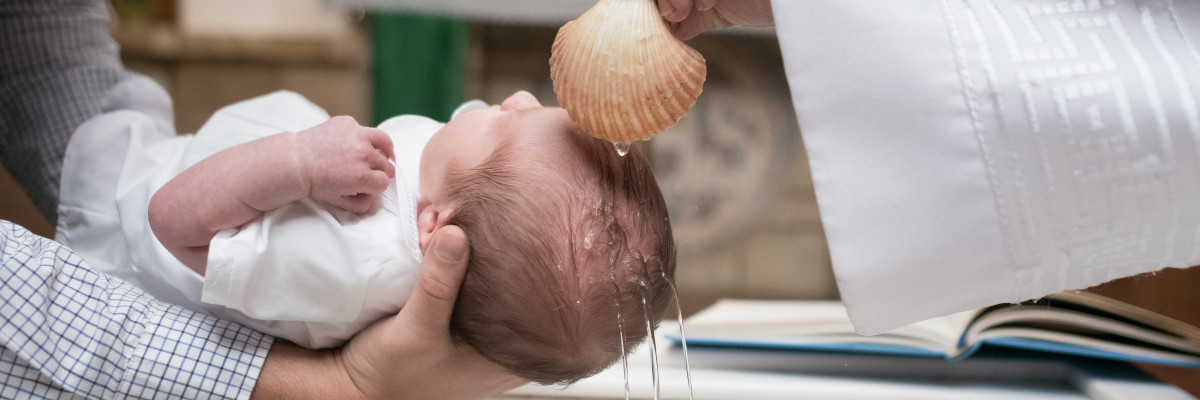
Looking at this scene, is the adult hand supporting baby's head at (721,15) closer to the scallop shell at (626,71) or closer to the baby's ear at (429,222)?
the scallop shell at (626,71)

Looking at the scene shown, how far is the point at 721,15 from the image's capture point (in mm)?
512

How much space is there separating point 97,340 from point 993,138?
1.62ft

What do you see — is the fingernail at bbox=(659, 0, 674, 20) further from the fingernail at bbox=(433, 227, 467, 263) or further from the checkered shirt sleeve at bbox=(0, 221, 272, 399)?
the checkered shirt sleeve at bbox=(0, 221, 272, 399)

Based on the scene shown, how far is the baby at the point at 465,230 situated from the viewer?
19.7 inches

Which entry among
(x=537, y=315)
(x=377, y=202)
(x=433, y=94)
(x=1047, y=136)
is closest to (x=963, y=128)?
(x=1047, y=136)

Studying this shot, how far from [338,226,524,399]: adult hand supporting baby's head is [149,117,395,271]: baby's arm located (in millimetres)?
63

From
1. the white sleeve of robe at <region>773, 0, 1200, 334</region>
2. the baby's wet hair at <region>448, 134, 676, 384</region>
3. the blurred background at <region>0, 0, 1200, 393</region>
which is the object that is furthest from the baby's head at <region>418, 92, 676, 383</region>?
the blurred background at <region>0, 0, 1200, 393</region>

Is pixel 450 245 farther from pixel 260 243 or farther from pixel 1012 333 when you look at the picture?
pixel 1012 333

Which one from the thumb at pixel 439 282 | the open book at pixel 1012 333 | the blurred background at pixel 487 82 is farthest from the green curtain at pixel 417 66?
the thumb at pixel 439 282

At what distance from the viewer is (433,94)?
4.15 ft

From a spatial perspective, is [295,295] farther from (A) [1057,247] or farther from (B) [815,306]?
(B) [815,306]

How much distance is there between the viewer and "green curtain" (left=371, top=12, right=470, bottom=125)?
1246mm

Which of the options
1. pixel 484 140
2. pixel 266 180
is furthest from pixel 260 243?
pixel 484 140

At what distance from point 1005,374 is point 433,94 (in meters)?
0.86
